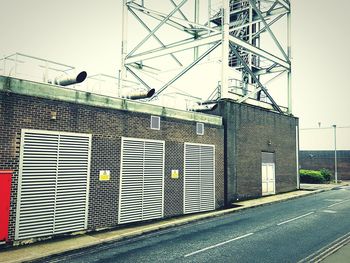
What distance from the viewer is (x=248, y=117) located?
2311 centimetres

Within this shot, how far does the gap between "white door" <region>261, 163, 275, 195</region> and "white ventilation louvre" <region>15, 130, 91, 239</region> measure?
15760 millimetres

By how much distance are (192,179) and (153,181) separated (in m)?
3.12

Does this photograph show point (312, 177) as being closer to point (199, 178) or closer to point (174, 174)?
point (199, 178)

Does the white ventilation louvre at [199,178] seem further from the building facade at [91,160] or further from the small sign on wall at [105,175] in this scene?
the small sign on wall at [105,175]

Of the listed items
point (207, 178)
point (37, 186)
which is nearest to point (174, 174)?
point (207, 178)

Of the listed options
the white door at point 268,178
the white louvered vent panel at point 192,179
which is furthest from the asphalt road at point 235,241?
the white door at point 268,178

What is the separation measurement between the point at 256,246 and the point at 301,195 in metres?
16.7

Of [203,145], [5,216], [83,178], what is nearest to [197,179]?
[203,145]

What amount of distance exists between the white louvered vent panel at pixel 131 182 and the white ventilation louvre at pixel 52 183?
1904 millimetres

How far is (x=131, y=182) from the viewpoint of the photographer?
14.7 metres

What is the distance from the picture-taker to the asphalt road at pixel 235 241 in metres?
9.64

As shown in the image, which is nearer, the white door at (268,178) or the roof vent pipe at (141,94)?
the roof vent pipe at (141,94)

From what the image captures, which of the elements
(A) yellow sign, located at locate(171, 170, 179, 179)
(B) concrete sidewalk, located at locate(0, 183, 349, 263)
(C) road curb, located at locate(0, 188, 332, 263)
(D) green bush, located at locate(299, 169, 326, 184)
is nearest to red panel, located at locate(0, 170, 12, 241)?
(B) concrete sidewalk, located at locate(0, 183, 349, 263)

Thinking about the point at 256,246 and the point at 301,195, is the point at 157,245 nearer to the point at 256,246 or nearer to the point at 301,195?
the point at 256,246
